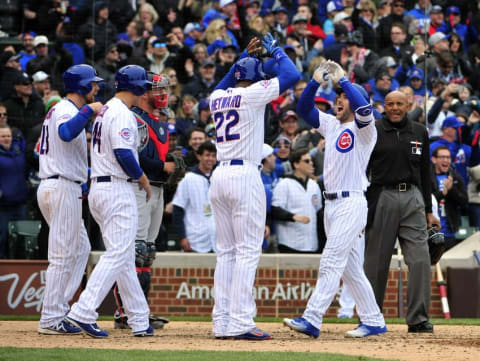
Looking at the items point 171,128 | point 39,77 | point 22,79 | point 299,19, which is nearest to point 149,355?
point 171,128

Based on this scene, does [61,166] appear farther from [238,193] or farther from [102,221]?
[238,193]

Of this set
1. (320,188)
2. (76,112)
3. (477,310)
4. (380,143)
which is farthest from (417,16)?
(76,112)

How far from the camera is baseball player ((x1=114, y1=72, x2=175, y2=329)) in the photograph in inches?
344

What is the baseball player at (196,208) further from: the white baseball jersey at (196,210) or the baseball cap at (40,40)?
the baseball cap at (40,40)

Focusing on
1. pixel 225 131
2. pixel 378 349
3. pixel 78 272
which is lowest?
pixel 378 349

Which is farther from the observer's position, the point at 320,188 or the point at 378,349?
the point at 320,188

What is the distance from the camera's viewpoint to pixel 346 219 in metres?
7.82

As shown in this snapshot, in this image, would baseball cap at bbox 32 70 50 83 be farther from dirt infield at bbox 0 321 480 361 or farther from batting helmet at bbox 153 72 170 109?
dirt infield at bbox 0 321 480 361

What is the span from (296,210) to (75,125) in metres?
4.68

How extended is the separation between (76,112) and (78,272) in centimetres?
142

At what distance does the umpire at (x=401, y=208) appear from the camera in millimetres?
8680

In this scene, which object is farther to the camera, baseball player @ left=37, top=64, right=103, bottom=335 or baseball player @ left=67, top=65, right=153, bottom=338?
baseball player @ left=37, top=64, right=103, bottom=335

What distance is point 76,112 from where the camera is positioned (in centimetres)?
826

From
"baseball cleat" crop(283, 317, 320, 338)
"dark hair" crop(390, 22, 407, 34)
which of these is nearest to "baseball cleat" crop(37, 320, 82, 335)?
"baseball cleat" crop(283, 317, 320, 338)
